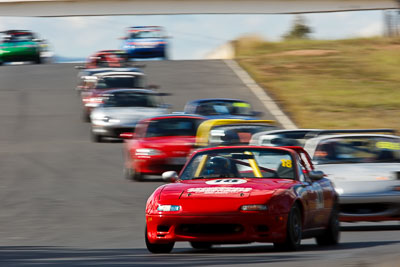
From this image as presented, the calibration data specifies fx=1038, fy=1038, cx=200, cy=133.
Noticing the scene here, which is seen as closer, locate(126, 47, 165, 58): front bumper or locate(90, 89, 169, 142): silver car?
locate(90, 89, 169, 142): silver car

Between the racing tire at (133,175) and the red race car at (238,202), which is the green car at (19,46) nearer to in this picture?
the racing tire at (133,175)

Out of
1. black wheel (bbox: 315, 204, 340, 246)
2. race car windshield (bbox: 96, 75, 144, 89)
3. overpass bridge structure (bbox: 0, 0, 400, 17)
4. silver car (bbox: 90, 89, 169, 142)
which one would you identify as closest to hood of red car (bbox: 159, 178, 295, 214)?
black wheel (bbox: 315, 204, 340, 246)

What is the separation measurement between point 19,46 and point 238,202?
38740mm

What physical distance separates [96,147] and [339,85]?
14.9 metres

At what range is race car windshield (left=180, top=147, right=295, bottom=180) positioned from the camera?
1086cm

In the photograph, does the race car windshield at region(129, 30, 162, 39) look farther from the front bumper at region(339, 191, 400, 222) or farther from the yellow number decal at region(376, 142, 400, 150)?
the front bumper at region(339, 191, 400, 222)

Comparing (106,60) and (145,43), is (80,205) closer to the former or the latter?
(106,60)

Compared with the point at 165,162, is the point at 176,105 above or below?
below

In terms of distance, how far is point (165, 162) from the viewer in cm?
1961

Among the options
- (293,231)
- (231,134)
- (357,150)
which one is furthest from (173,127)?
(293,231)

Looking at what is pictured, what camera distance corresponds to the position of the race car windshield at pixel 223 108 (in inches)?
1034

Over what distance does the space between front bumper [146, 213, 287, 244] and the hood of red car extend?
10cm

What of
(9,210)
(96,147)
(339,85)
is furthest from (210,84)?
(9,210)

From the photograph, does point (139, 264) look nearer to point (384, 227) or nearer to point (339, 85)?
point (384, 227)
